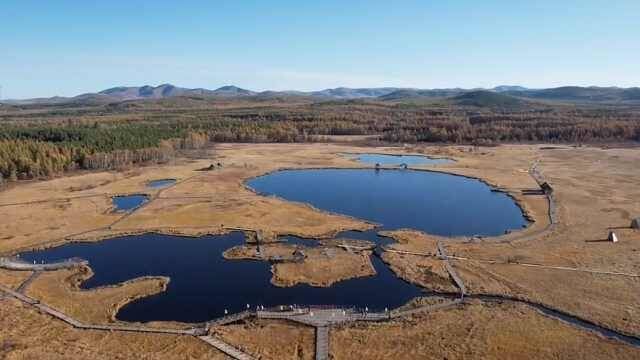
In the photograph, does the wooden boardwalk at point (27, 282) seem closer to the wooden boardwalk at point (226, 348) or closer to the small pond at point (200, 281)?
the small pond at point (200, 281)

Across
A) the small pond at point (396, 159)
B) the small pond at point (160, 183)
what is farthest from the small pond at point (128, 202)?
the small pond at point (396, 159)

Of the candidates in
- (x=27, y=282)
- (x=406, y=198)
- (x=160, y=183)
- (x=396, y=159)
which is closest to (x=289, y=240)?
(x=27, y=282)

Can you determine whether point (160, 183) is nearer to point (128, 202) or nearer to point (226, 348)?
point (128, 202)

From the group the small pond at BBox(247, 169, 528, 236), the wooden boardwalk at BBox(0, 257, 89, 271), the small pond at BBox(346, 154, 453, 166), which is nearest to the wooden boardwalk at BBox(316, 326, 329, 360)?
the wooden boardwalk at BBox(0, 257, 89, 271)

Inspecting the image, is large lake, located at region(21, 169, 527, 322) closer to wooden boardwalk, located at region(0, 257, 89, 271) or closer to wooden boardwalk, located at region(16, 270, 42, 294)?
wooden boardwalk, located at region(0, 257, 89, 271)

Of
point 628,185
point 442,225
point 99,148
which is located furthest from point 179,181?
point 628,185

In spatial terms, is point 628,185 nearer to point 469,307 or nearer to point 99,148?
point 469,307
